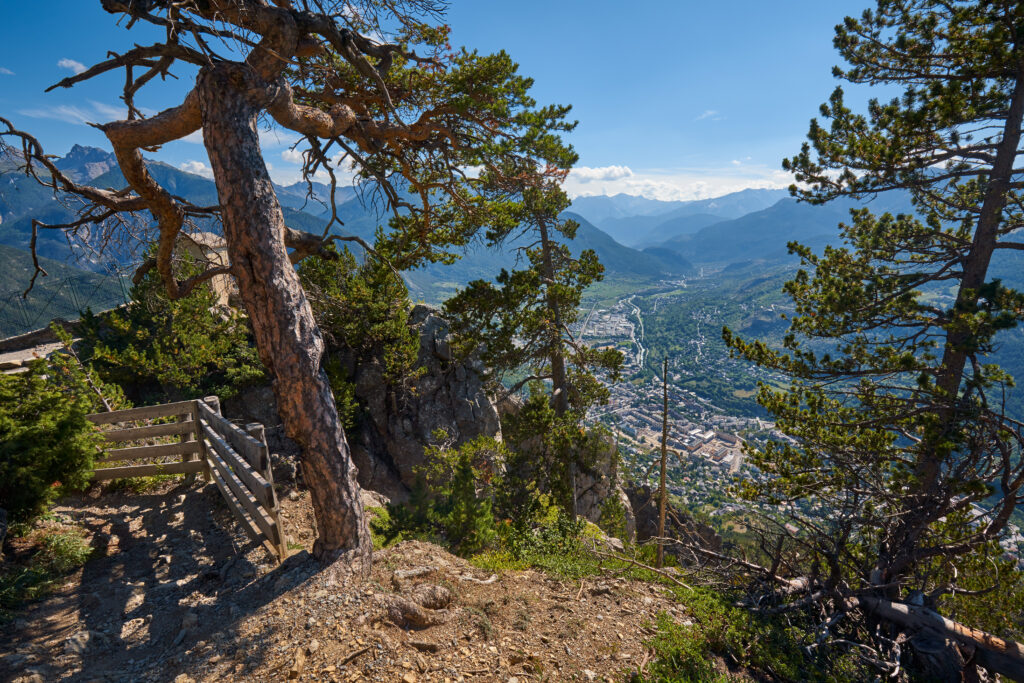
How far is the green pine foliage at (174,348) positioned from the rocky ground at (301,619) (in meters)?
6.62

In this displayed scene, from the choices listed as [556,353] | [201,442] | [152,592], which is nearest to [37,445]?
[201,442]

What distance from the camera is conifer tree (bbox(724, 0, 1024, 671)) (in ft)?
22.2

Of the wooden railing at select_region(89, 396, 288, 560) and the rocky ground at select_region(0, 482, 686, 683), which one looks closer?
the rocky ground at select_region(0, 482, 686, 683)

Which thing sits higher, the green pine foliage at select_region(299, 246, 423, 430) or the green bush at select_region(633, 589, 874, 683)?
the green pine foliage at select_region(299, 246, 423, 430)

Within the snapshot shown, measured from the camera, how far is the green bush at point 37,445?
5559 mm

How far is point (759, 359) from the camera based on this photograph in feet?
28.7

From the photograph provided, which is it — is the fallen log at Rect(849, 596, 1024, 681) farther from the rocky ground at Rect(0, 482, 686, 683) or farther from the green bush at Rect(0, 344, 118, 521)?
the green bush at Rect(0, 344, 118, 521)

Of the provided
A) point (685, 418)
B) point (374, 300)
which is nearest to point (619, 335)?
point (685, 418)

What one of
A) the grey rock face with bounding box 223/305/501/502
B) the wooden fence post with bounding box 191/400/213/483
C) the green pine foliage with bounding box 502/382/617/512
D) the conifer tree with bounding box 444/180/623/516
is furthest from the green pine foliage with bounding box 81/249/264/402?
the green pine foliage with bounding box 502/382/617/512

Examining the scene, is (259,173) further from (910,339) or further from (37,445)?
(910,339)

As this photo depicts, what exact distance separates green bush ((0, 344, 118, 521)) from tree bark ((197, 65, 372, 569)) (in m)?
3.72

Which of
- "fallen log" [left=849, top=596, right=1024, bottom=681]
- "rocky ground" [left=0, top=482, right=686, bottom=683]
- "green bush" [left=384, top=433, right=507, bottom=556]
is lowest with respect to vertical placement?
"fallen log" [left=849, top=596, right=1024, bottom=681]

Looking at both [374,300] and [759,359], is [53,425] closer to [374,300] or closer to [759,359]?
[374,300]

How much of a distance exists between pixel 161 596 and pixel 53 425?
282 cm
